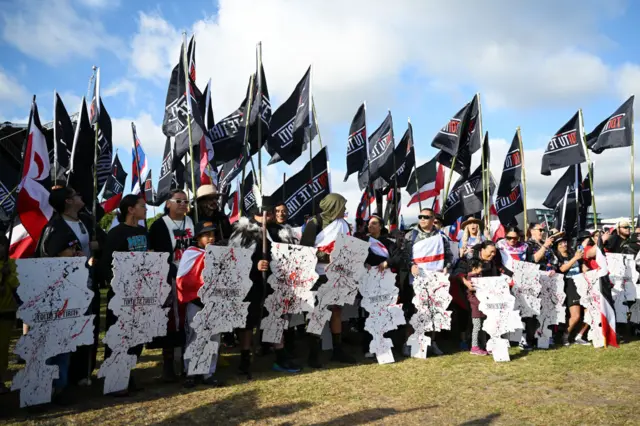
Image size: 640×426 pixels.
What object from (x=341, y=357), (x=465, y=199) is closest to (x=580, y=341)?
(x=465, y=199)

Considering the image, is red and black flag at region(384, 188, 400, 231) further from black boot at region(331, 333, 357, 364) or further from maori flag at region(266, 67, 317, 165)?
black boot at region(331, 333, 357, 364)

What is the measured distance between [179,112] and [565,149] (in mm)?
8416

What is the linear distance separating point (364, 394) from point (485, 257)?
338 cm

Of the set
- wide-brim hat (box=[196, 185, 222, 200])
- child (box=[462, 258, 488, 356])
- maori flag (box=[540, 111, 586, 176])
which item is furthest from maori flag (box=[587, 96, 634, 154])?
wide-brim hat (box=[196, 185, 222, 200])

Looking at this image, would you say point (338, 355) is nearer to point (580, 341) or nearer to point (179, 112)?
point (580, 341)

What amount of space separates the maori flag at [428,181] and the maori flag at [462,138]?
63.9 inches

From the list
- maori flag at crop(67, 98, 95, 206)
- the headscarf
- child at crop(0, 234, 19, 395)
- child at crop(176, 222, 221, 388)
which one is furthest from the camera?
maori flag at crop(67, 98, 95, 206)

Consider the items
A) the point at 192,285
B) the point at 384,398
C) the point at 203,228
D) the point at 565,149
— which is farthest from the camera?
the point at 565,149

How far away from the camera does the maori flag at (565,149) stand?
10.8 metres

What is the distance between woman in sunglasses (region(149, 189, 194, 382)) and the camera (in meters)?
5.53

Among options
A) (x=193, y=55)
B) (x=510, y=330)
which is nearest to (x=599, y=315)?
(x=510, y=330)

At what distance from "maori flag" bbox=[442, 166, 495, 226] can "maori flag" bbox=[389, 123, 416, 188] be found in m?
1.60

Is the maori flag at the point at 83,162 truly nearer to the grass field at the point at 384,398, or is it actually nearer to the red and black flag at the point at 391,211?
the grass field at the point at 384,398

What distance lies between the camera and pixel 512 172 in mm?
11570
